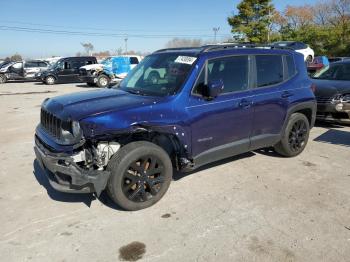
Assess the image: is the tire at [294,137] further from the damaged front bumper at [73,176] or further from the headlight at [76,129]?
the headlight at [76,129]

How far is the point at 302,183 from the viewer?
5.24 metres

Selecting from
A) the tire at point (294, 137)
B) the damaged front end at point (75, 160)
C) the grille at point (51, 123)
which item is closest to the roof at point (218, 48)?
the tire at point (294, 137)

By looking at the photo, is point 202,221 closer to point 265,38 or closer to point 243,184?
point 243,184

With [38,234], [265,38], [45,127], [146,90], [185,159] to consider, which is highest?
[265,38]

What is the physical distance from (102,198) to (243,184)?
193 centimetres

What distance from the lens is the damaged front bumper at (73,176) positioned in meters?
4.04

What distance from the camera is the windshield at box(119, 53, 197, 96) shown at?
482 centimetres

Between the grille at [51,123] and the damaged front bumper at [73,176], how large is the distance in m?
0.29

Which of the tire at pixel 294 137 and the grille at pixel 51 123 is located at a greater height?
the grille at pixel 51 123

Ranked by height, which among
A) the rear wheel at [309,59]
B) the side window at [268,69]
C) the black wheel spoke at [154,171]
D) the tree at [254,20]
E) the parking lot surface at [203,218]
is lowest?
the parking lot surface at [203,218]

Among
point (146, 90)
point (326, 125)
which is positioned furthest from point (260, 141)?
point (326, 125)

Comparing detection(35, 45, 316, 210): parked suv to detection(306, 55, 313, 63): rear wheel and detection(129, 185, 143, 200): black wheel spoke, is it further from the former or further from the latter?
detection(306, 55, 313, 63): rear wheel

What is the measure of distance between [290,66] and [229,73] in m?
1.52

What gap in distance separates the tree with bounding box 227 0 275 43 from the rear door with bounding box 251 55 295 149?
34640 mm
